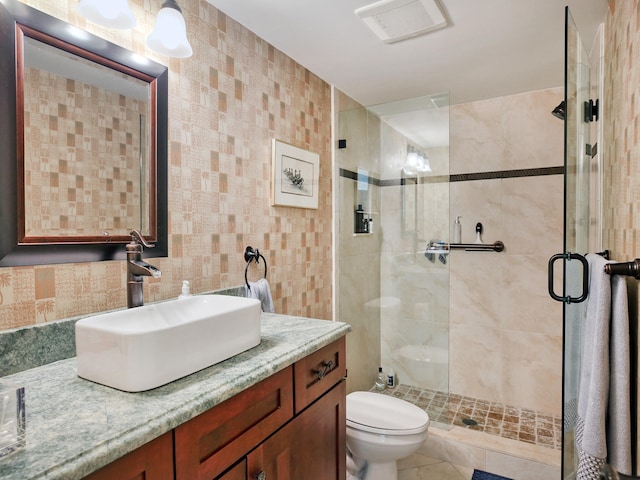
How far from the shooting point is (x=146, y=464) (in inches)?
27.7

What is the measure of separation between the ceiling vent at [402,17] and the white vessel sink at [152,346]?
1374 millimetres

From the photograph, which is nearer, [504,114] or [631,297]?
[631,297]

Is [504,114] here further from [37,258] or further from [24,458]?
[24,458]

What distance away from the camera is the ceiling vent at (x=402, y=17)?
1.58 m

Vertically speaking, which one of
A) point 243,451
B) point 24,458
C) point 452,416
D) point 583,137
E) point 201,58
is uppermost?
point 201,58

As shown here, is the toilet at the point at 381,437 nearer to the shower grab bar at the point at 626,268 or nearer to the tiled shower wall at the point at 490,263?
the tiled shower wall at the point at 490,263

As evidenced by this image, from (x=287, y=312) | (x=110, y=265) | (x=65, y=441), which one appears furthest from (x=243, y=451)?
(x=287, y=312)

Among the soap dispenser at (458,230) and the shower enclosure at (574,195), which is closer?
the shower enclosure at (574,195)

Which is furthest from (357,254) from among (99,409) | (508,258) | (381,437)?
(99,409)

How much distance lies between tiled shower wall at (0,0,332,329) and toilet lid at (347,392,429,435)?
23.6 inches

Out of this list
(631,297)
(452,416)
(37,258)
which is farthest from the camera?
(452,416)

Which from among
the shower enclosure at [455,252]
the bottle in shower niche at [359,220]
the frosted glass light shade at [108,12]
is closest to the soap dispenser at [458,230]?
the shower enclosure at [455,252]

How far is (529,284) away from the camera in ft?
8.75

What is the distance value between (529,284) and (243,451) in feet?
7.95
